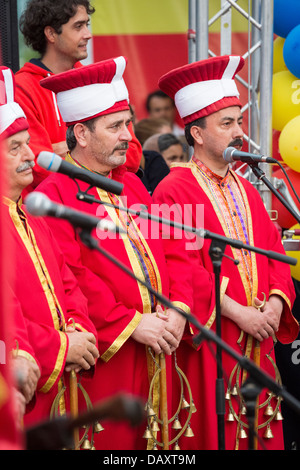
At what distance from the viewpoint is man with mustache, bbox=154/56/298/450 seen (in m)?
3.92

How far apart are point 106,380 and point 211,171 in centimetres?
129

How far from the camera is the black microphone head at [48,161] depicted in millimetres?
2688

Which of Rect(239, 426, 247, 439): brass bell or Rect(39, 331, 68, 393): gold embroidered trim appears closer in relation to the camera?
Rect(39, 331, 68, 393): gold embroidered trim

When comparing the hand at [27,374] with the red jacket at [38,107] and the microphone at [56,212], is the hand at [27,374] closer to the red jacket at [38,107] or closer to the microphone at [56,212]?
the microphone at [56,212]

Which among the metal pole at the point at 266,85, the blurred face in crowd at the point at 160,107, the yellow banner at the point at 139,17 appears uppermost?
the yellow banner at the point at 139,17

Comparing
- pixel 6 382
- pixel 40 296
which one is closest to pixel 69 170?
pixel 40 296

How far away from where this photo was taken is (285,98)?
17.8 feet

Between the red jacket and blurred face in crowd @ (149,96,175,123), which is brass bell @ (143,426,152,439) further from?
blurred face in crowd @ (149,96,175,123)

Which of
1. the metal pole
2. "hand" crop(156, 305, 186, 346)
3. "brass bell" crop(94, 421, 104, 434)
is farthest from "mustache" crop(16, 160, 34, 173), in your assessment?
the metal pole

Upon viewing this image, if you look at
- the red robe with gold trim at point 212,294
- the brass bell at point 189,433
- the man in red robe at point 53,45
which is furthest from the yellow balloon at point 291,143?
the brass bell at point 189,433

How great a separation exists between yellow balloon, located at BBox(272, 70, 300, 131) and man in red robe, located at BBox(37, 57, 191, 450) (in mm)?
1878

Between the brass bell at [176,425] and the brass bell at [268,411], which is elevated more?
the brass bell at [268,411]
